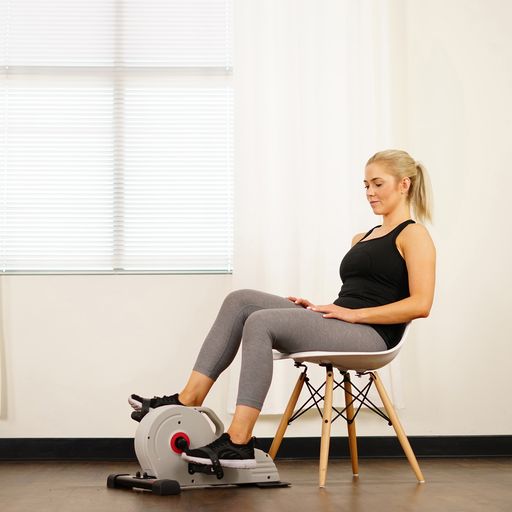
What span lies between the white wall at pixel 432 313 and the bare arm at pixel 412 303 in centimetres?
100

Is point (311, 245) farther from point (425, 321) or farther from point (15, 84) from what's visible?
point (15, 84)

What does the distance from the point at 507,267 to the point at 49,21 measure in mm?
2197

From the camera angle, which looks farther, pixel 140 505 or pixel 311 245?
pixel 311 245

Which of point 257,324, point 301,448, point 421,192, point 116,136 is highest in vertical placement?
point 116,136

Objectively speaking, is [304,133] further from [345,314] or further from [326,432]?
[326,432]

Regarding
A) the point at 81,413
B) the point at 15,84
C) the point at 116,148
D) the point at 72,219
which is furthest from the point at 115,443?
the point at 15,84

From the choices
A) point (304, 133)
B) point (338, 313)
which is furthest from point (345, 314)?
point (304, 133)

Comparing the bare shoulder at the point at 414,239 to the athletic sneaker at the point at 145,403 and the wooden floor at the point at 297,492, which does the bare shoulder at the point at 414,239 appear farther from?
the athletic sneaker at the point at 145,403

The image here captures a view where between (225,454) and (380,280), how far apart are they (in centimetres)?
73

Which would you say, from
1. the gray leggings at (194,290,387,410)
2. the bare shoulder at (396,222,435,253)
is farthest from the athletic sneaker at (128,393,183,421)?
the bare shoulder at (396,222,435,253)

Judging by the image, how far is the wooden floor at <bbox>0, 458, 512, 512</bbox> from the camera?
193 cm

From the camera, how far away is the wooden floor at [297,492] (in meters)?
1.93

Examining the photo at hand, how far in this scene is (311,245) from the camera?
326cm

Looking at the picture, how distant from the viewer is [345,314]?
2375mm
